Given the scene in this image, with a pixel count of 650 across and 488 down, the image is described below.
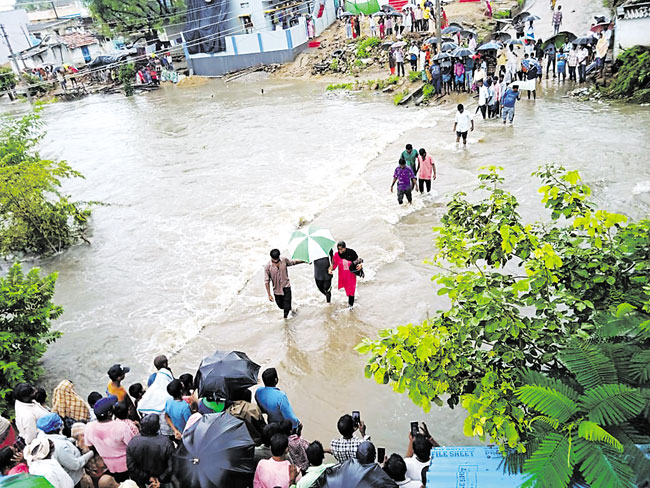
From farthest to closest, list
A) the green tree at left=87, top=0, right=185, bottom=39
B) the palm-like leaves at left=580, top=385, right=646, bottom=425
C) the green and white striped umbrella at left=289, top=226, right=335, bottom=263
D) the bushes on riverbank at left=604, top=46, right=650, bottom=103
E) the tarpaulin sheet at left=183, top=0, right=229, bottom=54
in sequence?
the green tree at left=87, top=0, right=185, bottom=39 → the tarpaulin sheet at left=183, top=0, right=229, bottom=54 → the bushes on riverbank at left=604, top=46, right=650, bottom=103 → the green and white striped umbrella at left=289, top=226, right=335, bottom=263 → the palm-like leaves at left=580, top=385, right=646, bottom=425

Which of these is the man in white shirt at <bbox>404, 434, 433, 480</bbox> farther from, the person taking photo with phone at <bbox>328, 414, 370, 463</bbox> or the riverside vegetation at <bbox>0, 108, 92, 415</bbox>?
the riverside vegetation at <bbox>0, 108, 92, 415</bbox>

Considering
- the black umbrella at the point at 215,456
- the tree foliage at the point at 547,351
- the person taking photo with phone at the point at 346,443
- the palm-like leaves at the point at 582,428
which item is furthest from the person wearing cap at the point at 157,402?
the palm-like leaves at the point at 582,428

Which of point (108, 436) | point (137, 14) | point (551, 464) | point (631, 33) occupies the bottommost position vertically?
point (108, 436)

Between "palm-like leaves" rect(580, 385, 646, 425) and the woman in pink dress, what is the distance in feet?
16.9

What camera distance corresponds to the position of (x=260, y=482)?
14.2 ft

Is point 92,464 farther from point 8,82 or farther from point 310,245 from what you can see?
point 8,82

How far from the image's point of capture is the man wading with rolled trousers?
26.0 feet

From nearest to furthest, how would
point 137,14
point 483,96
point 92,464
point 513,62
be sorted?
point 92,464, point 483,96, point 513,62, point 137,14

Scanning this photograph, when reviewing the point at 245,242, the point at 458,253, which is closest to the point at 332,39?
the point at 245,242

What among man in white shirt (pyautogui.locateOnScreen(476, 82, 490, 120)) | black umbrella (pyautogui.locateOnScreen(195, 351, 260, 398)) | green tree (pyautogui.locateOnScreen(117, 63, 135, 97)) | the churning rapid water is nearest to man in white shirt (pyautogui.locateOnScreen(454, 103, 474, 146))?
the churning rapid water

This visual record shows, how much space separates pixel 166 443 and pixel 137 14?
174ft

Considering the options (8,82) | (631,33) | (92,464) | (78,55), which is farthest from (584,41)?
(78,55)

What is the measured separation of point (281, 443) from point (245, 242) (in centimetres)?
821

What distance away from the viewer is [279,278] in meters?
8.07
